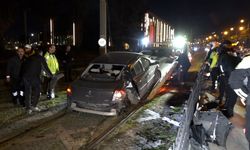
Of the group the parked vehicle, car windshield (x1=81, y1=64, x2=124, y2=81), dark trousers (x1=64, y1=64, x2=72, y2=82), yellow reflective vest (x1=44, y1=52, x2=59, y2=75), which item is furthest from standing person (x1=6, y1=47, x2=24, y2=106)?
the parked vehicle

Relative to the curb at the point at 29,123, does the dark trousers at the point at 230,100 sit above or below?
above

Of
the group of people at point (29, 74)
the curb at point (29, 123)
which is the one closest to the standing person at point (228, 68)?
the curb at point (29, 123)

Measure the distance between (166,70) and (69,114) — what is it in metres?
7.81

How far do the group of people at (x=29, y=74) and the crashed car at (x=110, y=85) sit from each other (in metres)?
0.96

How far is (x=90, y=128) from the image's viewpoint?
7191 mm

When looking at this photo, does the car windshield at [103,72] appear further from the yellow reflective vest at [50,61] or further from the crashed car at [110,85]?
the yellow reflective vest at [50,61]

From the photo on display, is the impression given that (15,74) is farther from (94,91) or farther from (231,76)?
(231,76)

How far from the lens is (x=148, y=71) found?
Result: 1001 centimetres

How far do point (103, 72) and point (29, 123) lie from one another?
2.50 m

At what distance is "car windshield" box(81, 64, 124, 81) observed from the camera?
842cm

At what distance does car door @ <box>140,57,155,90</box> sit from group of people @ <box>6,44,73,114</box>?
9.34 ft

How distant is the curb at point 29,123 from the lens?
6.80 m

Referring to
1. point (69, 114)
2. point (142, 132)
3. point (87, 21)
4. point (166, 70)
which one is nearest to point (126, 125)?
point (142, 132)

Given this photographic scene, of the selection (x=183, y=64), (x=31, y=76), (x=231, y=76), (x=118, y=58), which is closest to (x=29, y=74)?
(x=31, y=76)
